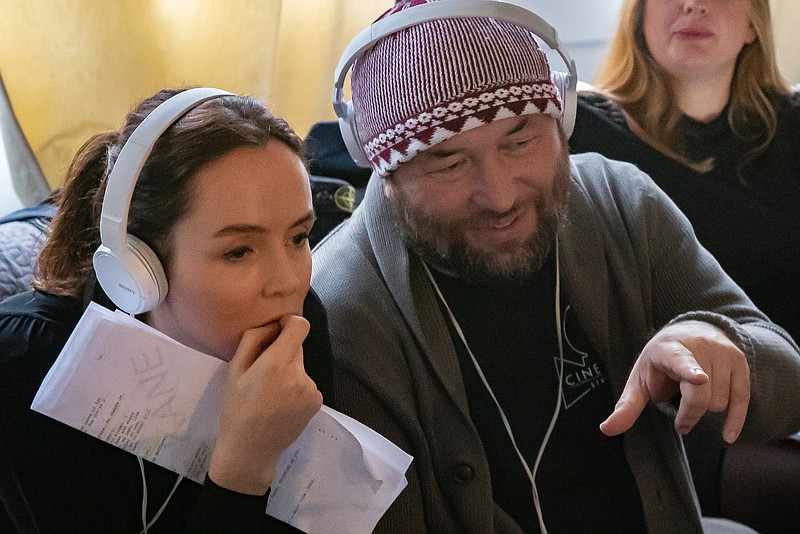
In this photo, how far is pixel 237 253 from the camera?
87 cm

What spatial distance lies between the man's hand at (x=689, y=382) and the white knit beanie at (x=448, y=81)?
36 centimetres

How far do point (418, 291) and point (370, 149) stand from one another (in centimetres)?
21

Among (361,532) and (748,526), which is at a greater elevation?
(361,532)

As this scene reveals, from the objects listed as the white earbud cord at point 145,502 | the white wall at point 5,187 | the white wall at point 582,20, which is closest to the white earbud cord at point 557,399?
the white earbud cord at point 145,502

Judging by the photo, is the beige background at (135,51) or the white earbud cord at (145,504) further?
the beige background at (135,51)

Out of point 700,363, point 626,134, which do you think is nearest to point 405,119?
point 700,363

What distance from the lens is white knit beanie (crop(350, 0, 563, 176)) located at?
41.7 inches

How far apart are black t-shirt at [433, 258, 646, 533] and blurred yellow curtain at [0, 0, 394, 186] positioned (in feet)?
2.13

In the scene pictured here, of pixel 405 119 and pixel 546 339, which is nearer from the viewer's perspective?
pixel 405 119

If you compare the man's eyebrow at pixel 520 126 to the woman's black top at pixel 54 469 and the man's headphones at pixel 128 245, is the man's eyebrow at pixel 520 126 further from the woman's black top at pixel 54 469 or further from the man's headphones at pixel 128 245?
the woman's black top at pixel 54 469

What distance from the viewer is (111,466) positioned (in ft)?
3.05

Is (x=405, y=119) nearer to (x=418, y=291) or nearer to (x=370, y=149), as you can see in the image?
(x=370, y=149)

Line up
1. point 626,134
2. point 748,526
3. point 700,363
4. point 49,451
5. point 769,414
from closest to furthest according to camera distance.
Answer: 1. point 49,451
2. point 700,363
3. point 769,414
4. point 748,526
5. point 626,134

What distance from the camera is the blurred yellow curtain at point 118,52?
1.43 meters
